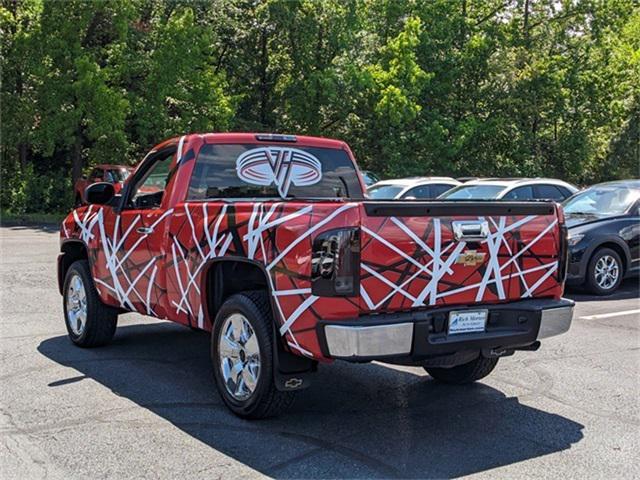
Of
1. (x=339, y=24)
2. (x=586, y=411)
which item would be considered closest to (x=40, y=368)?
(x=586, y=411)

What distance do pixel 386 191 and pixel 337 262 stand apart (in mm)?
13204

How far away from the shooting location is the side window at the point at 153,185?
20.8 feet

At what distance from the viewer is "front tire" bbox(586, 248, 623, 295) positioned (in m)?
10.7

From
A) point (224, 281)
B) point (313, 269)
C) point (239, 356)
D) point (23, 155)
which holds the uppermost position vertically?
point (23, 155)

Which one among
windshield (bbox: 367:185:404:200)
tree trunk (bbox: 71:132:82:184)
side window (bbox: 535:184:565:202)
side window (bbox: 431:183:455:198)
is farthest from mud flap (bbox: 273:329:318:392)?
tree trunk (bbox: 71:132:82:184)

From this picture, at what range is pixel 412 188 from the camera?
674 inches

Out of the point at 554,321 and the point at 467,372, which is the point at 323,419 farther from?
the point at 554,321

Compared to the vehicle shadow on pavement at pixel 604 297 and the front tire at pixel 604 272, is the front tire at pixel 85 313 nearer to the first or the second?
the vehicle shadow on pavement at pixel 604 297

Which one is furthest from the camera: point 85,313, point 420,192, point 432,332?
point 420,192

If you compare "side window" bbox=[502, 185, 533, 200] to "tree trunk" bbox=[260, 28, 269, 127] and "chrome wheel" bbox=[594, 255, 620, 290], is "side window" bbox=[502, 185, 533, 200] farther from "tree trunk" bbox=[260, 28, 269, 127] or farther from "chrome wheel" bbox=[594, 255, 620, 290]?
"tree trunk" bbox=[260, 28, 269, 127]

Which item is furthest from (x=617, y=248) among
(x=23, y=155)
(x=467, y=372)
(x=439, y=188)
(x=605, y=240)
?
(x=23, y=155)

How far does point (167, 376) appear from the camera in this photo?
621cm

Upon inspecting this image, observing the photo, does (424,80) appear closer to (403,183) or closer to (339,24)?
(339,24)

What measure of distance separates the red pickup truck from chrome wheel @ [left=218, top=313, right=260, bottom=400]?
0.04 ft
